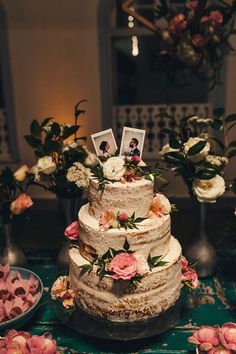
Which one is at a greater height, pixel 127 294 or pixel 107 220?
pixel 107 220

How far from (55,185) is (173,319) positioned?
91 centimetres

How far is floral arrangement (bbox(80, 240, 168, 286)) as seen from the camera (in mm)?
1834

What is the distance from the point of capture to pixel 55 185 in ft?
7.96

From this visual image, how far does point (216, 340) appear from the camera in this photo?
1.78 metres

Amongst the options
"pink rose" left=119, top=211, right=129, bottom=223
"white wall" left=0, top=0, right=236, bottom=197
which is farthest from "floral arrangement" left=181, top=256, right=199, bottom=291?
"white wall" left=0, top=0, right=236, bottom=197

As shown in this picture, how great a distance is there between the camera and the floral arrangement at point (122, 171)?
77.2 inches

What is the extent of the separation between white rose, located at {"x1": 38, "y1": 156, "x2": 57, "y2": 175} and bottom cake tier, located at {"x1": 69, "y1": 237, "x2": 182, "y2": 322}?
55cm

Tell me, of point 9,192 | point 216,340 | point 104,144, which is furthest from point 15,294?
point 216,340

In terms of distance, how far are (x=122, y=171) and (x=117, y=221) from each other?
0.71 ft

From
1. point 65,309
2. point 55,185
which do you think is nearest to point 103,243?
point 65,309

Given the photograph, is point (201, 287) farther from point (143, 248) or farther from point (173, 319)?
point (143, 248)

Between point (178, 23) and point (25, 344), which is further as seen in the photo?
point (178, 23)

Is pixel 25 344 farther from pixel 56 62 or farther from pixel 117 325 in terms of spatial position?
pixel 56 62

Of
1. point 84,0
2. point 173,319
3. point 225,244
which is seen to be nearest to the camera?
point 173,319
